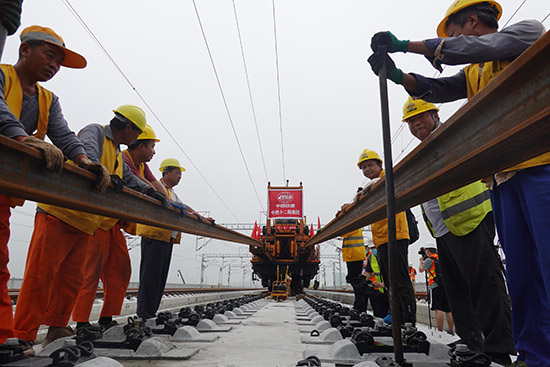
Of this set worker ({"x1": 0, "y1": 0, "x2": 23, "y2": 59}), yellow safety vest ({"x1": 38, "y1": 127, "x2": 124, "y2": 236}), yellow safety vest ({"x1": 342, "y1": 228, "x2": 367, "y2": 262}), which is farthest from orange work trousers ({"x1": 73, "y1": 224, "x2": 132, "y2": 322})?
yellow safety vest ({"x1": 342, "y1": 228, "x2": 367, "y2": 262})

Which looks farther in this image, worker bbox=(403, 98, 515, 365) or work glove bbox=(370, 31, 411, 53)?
worker bbox=(403, 98, 515, 365)

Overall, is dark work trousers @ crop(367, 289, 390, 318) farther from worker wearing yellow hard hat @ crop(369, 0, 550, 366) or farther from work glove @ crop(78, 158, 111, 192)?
work glove @ crop(78, 158, 111, 192)

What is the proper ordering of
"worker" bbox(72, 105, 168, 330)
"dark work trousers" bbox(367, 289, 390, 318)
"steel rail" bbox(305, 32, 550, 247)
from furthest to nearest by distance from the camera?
"dark work trousers" bbox(367, 289, 390, 318) → "worker" bbox(72, 105, 168, 330) → "steel rail" bbox(305, 32, 550, 247)

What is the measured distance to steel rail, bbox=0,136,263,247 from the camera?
1.33 m

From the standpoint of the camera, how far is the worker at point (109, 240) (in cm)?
284

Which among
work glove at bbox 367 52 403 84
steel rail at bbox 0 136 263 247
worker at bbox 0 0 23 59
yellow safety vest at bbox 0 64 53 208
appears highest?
work glove at bbox 367 52 403 84

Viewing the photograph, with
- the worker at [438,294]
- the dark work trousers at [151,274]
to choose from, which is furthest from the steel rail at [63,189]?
the worker at [438,294]

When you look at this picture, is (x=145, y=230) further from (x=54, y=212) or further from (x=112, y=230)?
(x=54, y=212)

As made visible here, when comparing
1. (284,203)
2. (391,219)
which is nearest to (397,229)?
(391,219)

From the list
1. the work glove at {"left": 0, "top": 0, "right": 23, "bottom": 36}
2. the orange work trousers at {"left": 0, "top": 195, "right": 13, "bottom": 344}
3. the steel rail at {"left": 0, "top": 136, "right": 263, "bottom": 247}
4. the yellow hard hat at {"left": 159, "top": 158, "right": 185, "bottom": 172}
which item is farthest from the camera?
the yellow hard hat at {"left": 159, "top": 158, "right": 185, "bottom": 172}

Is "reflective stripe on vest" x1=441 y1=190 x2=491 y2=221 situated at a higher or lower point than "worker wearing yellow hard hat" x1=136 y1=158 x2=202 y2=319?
higher

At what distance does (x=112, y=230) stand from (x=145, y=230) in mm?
467

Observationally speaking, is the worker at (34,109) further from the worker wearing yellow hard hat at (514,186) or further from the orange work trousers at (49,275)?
the worker wearing yellow hard hat at (514,186)

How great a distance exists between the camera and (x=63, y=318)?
2.53m
